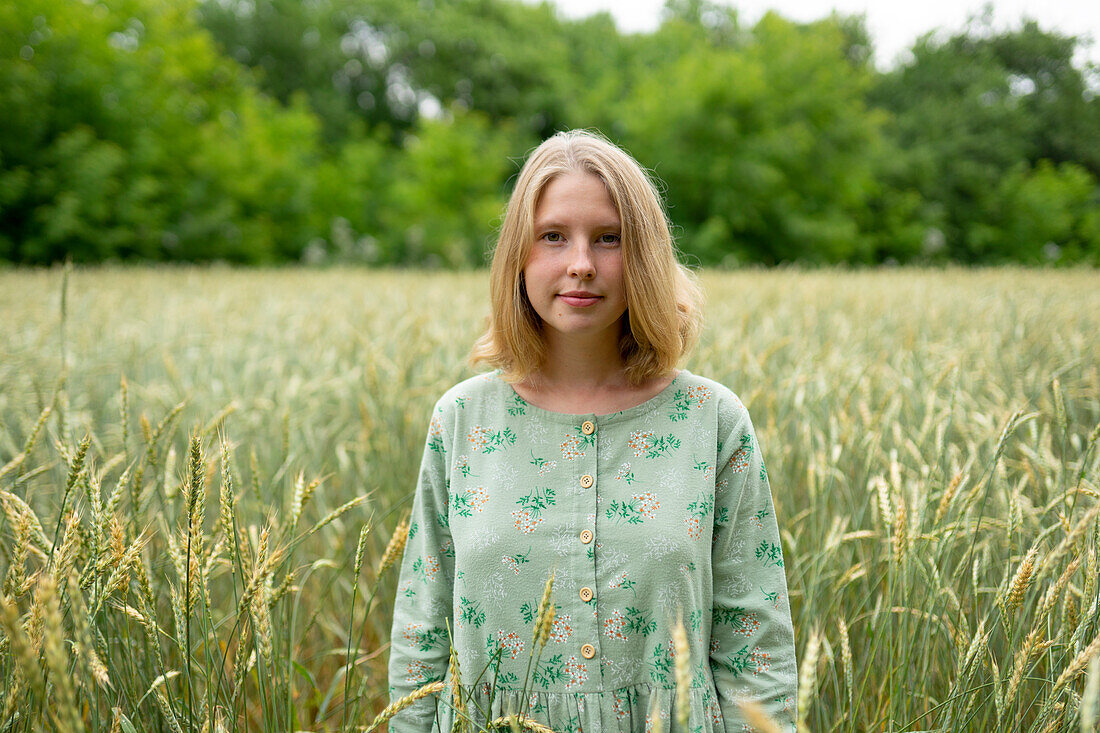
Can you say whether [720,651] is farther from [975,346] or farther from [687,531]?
A: [975,346]

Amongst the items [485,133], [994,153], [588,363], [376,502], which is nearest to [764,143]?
[485,133]

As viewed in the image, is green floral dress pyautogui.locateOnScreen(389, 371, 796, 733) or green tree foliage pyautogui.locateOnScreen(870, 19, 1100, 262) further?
green tree foliage pyautogui.locateOnScreen(870, 19, 1100, 262)

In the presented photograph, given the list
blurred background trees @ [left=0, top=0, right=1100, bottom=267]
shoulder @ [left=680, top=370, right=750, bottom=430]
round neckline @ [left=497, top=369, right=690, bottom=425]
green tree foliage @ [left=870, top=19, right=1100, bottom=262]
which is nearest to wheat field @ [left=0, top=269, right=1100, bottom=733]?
shoulder @ [left=680, top=370, right=750, bottom=430]

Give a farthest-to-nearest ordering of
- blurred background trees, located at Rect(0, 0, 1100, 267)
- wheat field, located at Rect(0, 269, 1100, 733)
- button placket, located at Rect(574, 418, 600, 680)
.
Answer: blurred background trees, located at Rect(0, 0, 1100, 267), button placket, located at Rect(574, 418, 600, 680), wheat field, located at Rect(0, 269, 1100, 733)

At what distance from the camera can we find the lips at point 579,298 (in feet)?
3.60

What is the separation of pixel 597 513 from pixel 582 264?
380 millimetres

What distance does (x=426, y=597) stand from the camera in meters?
1.17

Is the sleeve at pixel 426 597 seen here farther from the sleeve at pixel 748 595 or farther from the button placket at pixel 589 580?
the sleeve at pixel 748 595

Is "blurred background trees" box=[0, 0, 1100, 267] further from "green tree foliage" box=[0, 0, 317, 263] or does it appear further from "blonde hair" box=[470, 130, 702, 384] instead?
"blonde hair" box=[470, 130, 702, 384]

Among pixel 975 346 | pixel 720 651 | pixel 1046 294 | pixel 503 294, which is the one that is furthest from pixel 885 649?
pixel 1046 294

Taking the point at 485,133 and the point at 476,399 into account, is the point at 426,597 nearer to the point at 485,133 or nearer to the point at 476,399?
the point at 476,399

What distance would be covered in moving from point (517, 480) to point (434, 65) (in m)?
24.2

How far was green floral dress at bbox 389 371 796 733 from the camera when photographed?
3.47 ft

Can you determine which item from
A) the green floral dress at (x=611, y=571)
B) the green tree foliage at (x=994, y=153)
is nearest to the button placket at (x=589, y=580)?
the green floral dress at (x=611, y=571)
